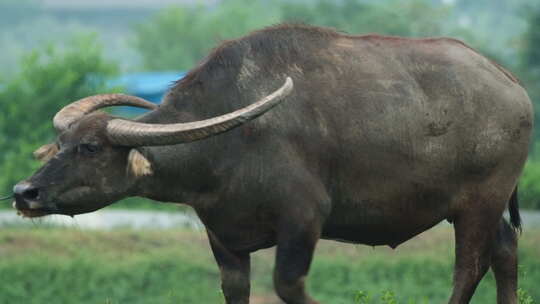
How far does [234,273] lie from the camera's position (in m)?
7.25

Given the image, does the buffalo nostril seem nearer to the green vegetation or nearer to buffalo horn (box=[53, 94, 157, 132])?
buffalo horn (box=[53, 94, 157, 132])

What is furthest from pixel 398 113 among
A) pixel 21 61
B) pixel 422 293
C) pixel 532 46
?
pixel 532 46

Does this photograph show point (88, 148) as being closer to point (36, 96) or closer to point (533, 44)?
point (36, 96)

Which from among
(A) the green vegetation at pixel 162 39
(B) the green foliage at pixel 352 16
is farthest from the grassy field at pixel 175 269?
(B) the green foliage at pixel 352 16

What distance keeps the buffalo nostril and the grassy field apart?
23.9ft

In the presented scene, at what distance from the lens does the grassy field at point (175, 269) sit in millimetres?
14688

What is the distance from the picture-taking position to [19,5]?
9669 centimetres

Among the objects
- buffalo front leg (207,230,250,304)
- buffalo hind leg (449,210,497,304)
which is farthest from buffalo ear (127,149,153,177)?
buffalo hind leg (449,210,497,304)

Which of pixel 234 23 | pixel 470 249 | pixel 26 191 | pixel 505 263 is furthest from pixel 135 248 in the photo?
pixel 234 23

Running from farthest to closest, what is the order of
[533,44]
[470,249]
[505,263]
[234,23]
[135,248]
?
[234,23], [533,44], [135,248], [505,263], [470,249]

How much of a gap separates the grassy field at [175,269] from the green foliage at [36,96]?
589 cm

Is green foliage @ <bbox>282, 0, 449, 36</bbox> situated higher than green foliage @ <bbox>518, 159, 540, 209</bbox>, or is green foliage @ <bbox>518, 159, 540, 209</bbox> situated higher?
green foliage @ <bbox>518, 159, 540, 209</bbox>

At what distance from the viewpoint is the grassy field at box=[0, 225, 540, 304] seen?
1469 centimetres

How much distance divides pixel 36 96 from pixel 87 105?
1711 cm
